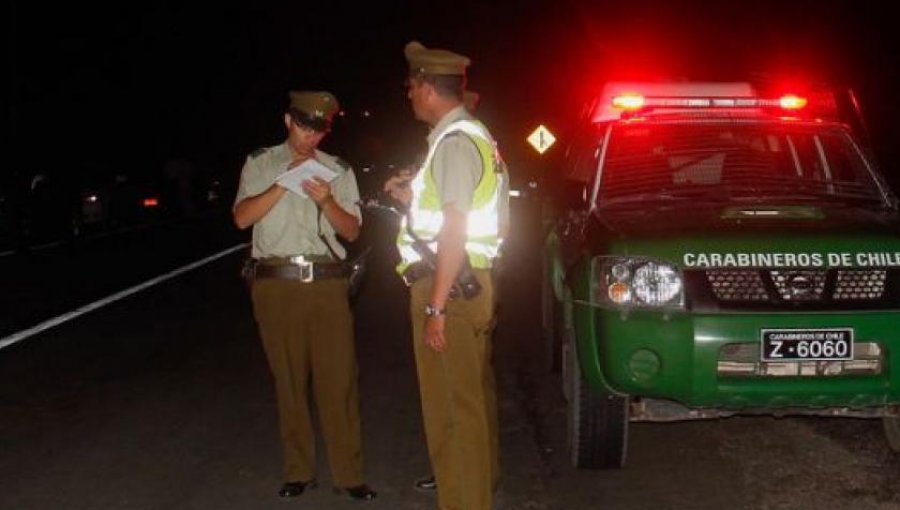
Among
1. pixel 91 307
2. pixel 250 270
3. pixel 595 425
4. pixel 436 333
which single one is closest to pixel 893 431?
pixel 595 425

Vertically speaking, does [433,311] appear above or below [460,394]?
above

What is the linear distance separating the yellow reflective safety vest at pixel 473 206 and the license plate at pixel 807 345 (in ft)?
4.56

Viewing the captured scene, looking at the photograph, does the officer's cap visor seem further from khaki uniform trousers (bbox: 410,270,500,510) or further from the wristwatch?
the wristwatch

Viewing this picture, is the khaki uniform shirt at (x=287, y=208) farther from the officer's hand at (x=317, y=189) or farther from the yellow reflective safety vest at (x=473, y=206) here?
the yellow reflective safety vest at (x=473, y=206)

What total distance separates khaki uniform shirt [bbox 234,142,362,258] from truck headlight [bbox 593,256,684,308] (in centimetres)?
113

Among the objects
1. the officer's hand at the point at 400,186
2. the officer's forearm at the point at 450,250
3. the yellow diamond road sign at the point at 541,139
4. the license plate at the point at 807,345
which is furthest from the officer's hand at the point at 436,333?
the yellow diamond road sign at the point at 541,139

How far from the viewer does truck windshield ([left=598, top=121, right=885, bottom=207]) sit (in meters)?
6.51

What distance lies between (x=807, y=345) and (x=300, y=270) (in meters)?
2.18

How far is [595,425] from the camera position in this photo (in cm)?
581

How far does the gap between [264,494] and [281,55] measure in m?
83.5

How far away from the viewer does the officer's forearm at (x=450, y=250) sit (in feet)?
14.4

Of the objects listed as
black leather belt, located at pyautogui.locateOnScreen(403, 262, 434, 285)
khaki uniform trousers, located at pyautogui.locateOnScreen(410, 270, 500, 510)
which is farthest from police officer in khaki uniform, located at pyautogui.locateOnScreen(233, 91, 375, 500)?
khaki uniform trousers, located at pyautogui.locateOnScreen(410, 270, 500, 510)

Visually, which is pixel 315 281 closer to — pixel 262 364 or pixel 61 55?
pixel 262 364

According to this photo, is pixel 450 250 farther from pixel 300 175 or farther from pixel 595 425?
pixel 595 425
